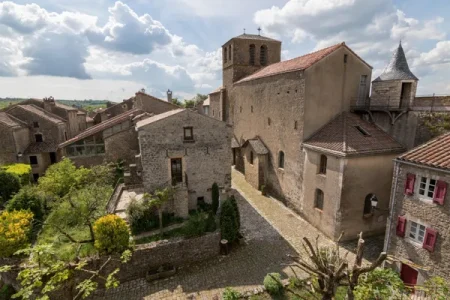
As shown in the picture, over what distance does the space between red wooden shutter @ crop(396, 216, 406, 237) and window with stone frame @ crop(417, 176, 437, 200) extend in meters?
1.71

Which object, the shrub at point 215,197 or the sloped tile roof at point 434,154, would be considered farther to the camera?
the shrub at point 215,197

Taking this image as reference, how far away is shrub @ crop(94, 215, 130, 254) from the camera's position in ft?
45.5


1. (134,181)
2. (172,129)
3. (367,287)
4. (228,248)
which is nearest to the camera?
(367,287)

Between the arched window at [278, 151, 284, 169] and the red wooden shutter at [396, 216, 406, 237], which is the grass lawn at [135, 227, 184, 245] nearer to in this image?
the arched window at [278, 151, 284, 169]

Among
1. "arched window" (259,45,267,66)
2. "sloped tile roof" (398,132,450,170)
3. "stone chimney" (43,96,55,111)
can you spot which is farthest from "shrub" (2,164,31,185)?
"sloped tile roof" (398,132,450,170)

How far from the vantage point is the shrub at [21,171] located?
24469mm

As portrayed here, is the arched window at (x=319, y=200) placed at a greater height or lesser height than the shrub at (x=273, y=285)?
greater

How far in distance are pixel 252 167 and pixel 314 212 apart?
9244mm

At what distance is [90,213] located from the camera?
16906 mm

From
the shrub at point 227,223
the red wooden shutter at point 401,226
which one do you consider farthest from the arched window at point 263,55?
the red wooden shutter at point 401,226

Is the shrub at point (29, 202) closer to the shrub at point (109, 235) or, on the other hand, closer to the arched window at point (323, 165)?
the shrub at point (109, 235)

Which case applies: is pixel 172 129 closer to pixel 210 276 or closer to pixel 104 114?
pixel 210 276

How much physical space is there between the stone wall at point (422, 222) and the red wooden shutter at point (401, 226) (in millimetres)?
220

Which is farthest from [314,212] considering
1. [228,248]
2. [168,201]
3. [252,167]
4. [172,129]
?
[172,129]
